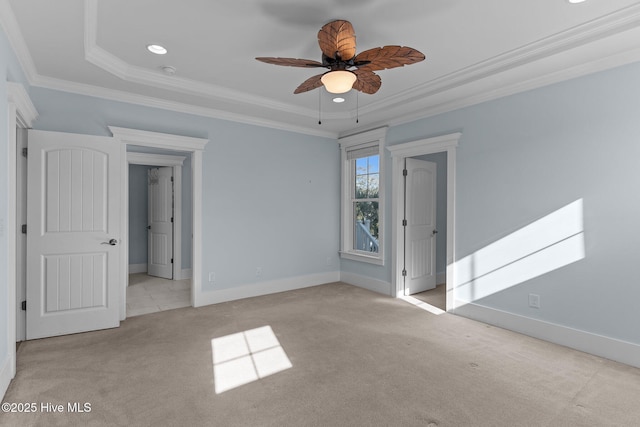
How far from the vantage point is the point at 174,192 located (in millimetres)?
6113

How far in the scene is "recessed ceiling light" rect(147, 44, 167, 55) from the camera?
2877mm

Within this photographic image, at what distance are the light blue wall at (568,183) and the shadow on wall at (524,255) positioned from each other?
6 cm

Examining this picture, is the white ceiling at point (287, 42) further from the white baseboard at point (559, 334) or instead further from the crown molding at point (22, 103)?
the white baseboard at point (559, 334)

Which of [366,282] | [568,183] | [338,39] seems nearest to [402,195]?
[366,282]

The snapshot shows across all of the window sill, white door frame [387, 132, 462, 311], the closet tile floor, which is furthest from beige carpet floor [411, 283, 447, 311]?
the closet tile floor

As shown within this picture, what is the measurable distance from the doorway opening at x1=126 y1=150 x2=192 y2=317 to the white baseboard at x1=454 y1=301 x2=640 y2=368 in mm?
4187

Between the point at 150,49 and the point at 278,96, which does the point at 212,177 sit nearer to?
the point at 278,96

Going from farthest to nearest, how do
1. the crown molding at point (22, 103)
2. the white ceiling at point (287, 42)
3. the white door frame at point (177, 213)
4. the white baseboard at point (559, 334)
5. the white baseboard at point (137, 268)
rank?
the white baseboard at point (137, 268), the white door frame at point (177, 213), the white baseboard at point (559, 334), the crown molding at point (22, 103), the white ceiling at point (287, 42)

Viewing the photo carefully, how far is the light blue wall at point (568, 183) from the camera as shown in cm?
279

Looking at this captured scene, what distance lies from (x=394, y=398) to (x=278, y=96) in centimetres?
346

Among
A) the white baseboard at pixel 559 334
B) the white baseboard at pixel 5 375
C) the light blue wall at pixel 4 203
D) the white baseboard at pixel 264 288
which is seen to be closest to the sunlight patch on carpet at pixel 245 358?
the white baseboard at pixel 264 288

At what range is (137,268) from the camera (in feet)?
21.9

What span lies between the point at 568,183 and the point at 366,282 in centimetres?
303

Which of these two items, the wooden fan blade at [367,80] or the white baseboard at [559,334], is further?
the white baseboard at [559,334]
